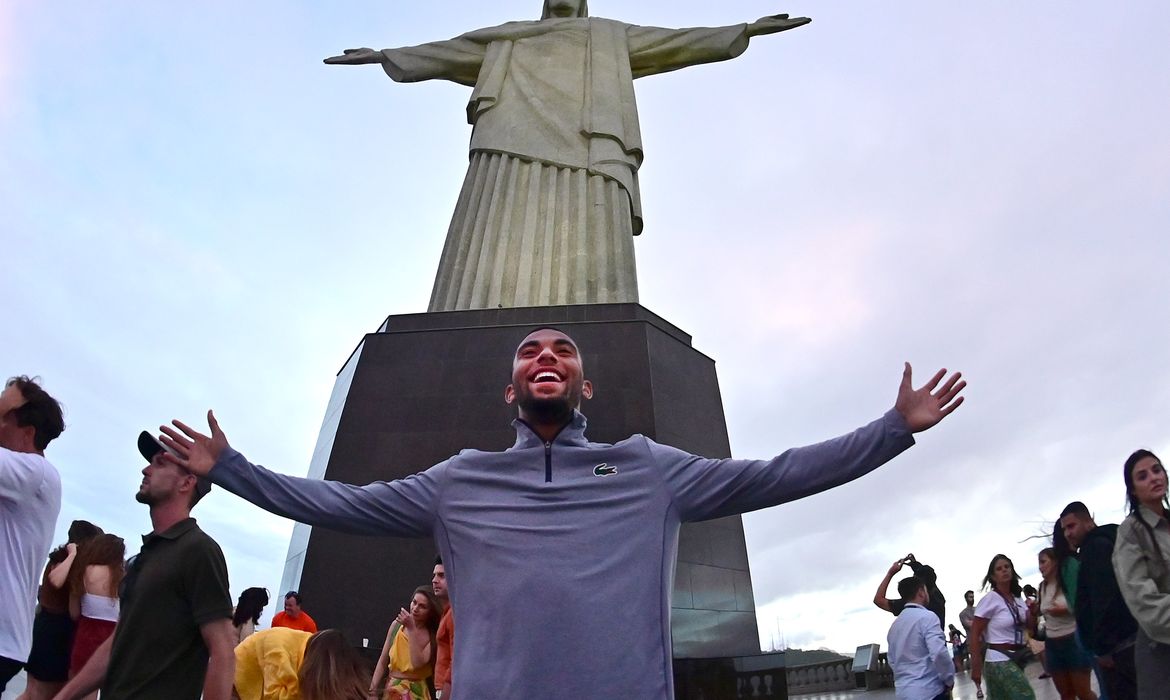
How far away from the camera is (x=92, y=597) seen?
4.30m

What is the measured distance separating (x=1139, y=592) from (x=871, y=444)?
87.4 inches

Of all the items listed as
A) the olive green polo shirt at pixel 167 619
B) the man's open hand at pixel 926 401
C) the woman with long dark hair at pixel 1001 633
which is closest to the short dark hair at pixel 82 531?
the olive green polo shirt at pixel 167 619

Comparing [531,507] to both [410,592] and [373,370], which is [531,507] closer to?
[410,592]

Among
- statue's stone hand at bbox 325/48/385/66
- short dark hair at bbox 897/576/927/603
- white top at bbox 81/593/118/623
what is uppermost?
statue's stone hand at bbox 325/48/385/66

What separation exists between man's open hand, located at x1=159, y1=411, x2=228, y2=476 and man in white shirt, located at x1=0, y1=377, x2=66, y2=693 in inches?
65.8

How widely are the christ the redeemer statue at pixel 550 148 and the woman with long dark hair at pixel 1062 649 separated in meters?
5.01

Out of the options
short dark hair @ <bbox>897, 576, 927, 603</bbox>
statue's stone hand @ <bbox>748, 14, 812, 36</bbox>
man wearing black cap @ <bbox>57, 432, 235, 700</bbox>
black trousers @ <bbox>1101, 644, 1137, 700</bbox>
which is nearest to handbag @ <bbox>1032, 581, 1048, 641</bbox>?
short dark hair @ <bbox>897, 576, 927, 603</bbox>

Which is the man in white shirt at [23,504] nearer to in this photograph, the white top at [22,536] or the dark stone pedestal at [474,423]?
the white top at [22,536]

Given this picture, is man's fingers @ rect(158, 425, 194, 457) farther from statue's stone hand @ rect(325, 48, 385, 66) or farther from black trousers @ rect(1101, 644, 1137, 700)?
statue's stone hand @ rect(325, 48, 385, 66)

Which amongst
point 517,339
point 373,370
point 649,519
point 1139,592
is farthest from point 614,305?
point 649,519

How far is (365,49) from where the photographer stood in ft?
36.5

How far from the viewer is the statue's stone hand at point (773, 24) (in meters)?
10.7

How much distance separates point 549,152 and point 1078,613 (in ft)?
24.8

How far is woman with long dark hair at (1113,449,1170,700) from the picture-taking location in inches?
141
